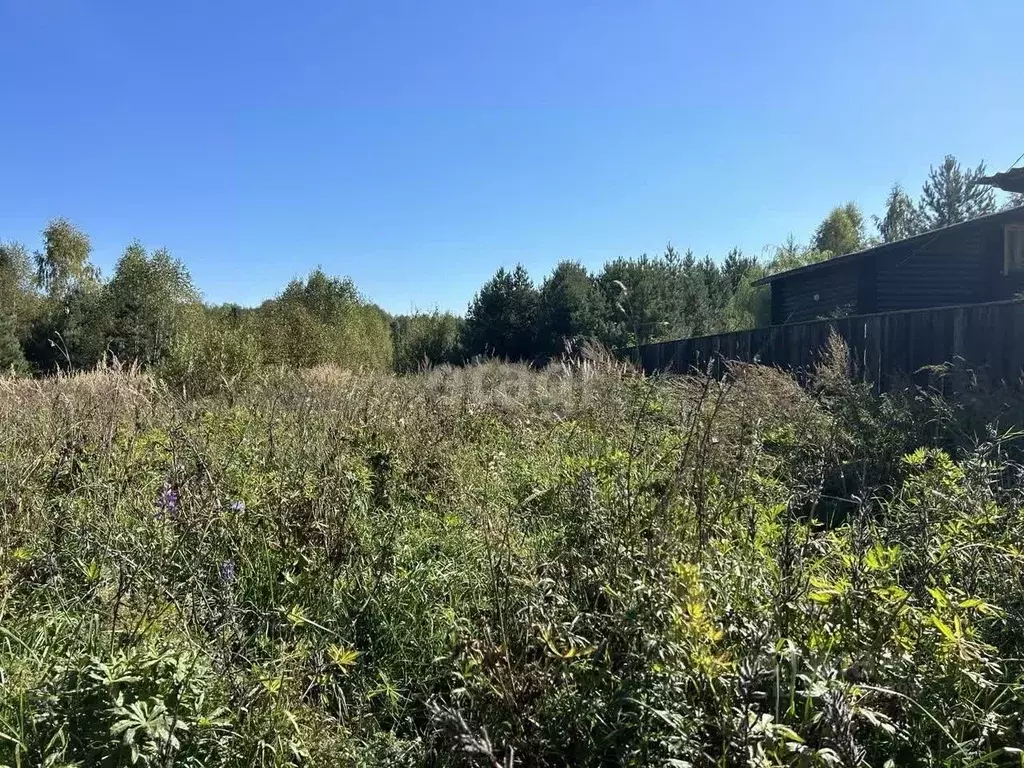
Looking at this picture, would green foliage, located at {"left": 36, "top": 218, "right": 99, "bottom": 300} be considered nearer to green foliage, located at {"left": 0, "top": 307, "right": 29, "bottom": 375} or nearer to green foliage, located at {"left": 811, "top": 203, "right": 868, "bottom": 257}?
green foliage, located at {"left": 0, "top": 307, "right": 29, "bottom": 375}

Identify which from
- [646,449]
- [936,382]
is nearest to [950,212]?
[936,382]

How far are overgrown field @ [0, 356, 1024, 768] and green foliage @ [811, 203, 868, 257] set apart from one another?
44.4 metres

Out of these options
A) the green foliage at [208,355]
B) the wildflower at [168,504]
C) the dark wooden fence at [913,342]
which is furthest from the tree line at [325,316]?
the wildflower at [168,504]

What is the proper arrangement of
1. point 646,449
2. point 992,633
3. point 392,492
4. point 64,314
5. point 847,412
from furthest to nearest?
point 64,314, point 847,412, point 392,492, point 646,449, point 992,633

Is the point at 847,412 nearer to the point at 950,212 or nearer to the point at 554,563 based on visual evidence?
the point at 554,563

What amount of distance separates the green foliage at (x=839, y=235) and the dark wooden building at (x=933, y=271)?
87.3ft

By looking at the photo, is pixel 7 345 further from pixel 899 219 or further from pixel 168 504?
pixel 899 219

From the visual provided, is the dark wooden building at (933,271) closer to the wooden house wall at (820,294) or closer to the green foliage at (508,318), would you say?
the wooden house wall at (820,294)

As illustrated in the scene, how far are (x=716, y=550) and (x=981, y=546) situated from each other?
73 cm

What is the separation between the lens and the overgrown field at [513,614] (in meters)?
1.38

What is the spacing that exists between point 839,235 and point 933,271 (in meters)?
29.2

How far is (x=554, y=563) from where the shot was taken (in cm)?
203

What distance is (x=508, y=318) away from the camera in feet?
92.1

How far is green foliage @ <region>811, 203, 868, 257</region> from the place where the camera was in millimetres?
42000
